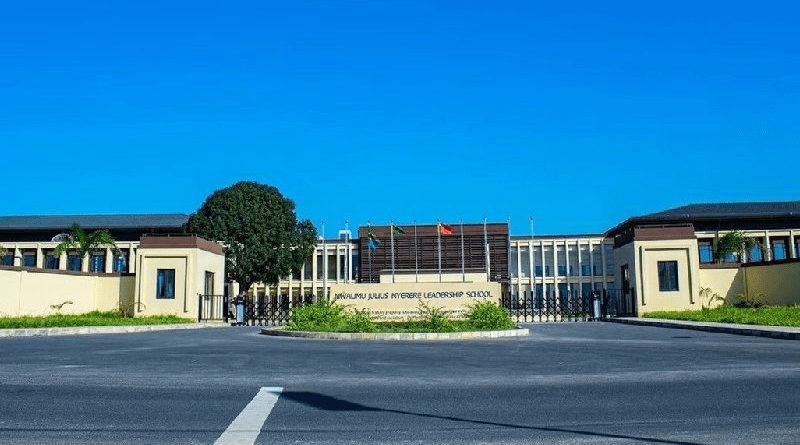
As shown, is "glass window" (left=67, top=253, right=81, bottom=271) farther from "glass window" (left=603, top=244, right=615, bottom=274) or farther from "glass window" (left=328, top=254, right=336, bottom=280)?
"glass window" (left=603, top=244, right=615, bottom=274)

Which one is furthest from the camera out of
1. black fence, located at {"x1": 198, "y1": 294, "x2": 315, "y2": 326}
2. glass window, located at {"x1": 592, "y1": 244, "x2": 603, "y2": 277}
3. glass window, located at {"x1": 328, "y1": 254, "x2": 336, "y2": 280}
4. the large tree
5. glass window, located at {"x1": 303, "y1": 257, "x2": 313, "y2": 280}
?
glass window, located at {"x1": 303, "y1": 257, "x2": 313, "y2": 280}

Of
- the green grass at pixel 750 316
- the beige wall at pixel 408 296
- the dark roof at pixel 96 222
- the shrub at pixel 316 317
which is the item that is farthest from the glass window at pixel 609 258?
the shrub at pixel 316 317

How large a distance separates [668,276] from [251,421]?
34149 millimetres

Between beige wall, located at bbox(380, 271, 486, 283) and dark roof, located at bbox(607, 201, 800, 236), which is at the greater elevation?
dark roof, located at bbox(607, 201, 800, 236)

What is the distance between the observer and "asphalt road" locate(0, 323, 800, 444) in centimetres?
672

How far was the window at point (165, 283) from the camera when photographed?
3756 cm

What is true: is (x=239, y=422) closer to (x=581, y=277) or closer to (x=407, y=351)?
(x=407, y=351)

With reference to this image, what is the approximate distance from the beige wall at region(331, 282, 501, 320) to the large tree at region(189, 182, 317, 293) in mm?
20780

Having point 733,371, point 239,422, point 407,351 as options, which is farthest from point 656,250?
point 239,422

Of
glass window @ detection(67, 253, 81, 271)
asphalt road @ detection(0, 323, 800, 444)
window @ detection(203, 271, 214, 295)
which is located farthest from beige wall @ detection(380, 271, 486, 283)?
asphalt road @ detection(0, 323, 800, 444)

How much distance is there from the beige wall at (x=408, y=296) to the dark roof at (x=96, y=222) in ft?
140

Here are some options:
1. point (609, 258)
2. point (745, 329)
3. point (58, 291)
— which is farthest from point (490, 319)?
point (609, 258)

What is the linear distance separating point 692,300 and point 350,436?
34459mm

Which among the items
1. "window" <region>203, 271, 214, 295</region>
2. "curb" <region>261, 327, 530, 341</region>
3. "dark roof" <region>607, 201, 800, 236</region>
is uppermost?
"dark roof" <region>607, 201, 800, 236</region>
